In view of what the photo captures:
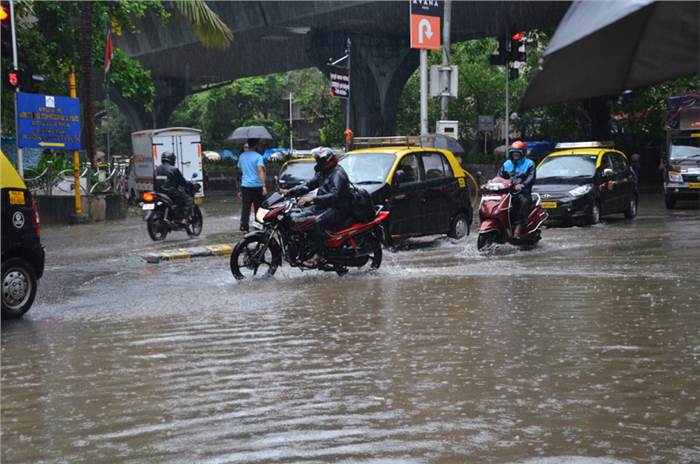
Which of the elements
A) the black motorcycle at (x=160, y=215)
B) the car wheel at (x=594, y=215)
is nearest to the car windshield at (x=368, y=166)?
the black motorcycle at (x=160, y=215)

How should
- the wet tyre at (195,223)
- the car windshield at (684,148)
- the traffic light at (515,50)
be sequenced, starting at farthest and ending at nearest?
the car windshield at (684,148), the traffic light at (515,50), the wet tyre at (195,223)

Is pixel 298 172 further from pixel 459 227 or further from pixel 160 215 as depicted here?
pixel 459 227

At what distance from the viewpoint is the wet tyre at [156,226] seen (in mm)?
18000

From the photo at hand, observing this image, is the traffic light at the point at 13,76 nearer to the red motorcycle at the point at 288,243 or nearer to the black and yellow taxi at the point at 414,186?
the black and yellow taxi at the point at 414,186

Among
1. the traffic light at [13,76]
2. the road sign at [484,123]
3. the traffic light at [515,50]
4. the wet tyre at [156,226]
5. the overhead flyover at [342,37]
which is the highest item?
the overhead flyover at [342,37]

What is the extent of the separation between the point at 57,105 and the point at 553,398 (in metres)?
16.6

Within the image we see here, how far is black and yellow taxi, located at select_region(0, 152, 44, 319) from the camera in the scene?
30.8 ft

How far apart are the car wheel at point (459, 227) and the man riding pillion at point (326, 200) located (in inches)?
191

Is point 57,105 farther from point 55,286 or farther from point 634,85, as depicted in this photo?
point 634,85

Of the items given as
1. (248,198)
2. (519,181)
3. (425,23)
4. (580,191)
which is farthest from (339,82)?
(519,181)

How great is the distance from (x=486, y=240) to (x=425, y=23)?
9166 millimetres

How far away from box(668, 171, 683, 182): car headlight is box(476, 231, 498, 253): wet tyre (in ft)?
39.1

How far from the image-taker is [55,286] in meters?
12.2

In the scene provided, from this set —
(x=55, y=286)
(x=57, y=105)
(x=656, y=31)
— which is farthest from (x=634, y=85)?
(x=57, y=105)
